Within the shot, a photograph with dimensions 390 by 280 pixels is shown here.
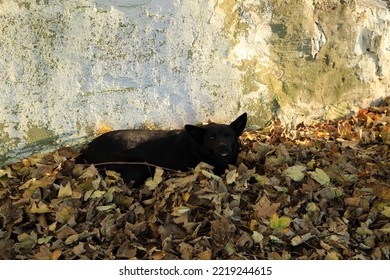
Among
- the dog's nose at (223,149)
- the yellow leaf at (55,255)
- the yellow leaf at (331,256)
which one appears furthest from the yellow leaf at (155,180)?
the yellow leaf at (331,256)

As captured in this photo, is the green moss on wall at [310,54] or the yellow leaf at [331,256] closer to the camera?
the yellow leaf at [331,256]

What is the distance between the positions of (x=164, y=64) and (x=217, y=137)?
1.11 m

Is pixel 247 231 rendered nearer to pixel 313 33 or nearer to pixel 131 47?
pixel 131 47

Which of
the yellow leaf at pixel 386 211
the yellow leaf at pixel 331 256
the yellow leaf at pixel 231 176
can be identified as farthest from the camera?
the yellow leaf at pixel 231 176

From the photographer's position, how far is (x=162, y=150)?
585cm

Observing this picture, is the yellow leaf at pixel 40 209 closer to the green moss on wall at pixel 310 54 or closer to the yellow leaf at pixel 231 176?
the yellow leaf at pixel 231 176

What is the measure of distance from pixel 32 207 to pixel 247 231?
6.08 ft

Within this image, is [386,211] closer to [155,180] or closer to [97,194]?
[155,180]

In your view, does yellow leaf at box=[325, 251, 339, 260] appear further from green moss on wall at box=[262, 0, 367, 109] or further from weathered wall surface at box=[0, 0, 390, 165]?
green moss on wall at box=[262, 0, 367, 109]

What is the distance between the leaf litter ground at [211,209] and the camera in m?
4.83

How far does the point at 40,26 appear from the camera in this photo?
610 centimetres

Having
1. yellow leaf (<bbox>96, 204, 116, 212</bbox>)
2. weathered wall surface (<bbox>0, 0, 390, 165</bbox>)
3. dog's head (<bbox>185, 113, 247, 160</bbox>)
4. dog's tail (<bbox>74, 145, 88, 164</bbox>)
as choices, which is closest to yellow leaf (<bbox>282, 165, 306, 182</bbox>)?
dog's head (<bbox>185, 113, 247, 160</bbox>)

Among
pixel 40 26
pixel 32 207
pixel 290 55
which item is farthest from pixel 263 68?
pixel 32 207

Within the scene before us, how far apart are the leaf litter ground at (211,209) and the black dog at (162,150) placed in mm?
136
